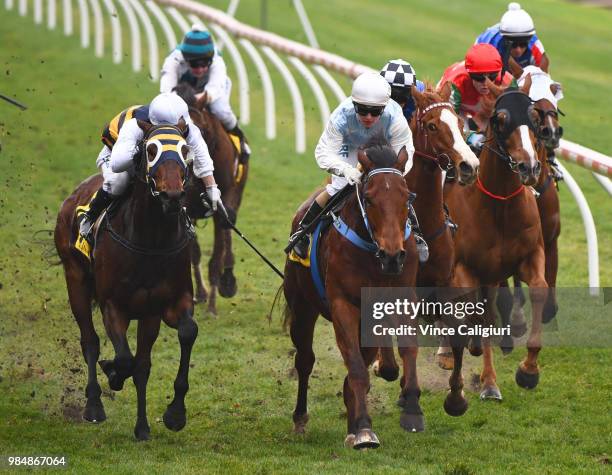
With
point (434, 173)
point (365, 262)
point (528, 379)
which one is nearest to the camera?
point (365, 262)

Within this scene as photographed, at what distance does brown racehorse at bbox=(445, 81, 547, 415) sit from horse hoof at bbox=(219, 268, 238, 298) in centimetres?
309

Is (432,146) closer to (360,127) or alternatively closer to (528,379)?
(360,127)

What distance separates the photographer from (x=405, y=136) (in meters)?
7.52

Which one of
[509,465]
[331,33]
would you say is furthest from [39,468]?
[331,33]

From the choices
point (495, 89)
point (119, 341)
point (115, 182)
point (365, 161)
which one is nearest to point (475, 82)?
point (495, 89)

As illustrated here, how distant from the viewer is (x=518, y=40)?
386 inches

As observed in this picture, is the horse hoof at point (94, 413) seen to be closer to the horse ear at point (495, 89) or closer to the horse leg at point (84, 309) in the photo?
the horse leg at point (84, 309)

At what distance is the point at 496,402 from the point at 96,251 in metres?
2.84

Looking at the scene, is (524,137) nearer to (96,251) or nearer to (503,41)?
(503,41)

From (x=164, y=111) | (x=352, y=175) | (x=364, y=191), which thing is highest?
(x=164, y=111)

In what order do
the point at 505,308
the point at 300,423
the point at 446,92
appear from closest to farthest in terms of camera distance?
the point at 446,92 < the point at 300,423 < the point at 505,308

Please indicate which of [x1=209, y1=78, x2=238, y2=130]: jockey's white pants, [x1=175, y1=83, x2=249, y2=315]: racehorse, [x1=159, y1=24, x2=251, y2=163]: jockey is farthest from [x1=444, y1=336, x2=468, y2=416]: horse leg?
[x1=209, y1=78, x2=238, y2=130]: jockey's white pants

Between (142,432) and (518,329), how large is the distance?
10.4 feet

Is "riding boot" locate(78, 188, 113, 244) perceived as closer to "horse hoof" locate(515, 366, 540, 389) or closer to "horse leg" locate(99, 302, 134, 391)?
"horse leg" locate(99, 302, 134, 391)
